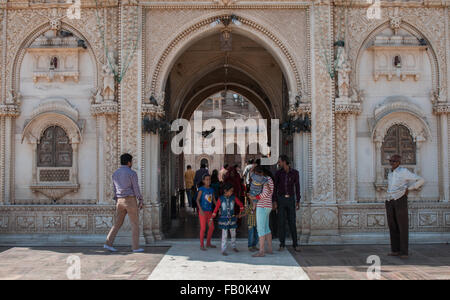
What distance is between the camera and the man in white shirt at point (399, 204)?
795 centimetres

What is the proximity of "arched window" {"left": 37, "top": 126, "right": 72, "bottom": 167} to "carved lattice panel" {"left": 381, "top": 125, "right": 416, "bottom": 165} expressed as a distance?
7287 mm

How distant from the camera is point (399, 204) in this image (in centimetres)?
806

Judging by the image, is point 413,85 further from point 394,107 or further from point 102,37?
point 102,37

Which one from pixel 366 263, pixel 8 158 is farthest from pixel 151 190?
pixel 366 263

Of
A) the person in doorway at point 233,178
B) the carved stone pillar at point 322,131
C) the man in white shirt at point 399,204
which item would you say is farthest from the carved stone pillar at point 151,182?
the man in white shirt at point 399,204

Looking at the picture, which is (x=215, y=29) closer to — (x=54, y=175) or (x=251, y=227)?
(x=251, y=227)

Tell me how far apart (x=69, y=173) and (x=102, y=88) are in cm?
210

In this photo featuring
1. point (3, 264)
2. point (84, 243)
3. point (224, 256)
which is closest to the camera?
point (3, 264)

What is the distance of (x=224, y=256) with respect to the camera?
26.9 ft

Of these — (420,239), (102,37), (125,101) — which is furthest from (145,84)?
(420,239)

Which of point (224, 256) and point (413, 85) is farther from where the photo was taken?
point (413, 85)

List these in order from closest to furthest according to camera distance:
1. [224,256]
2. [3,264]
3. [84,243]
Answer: [3,264] < [224,256] < [84,243]

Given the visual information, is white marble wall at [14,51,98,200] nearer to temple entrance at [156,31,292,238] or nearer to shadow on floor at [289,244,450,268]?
temple entrance at [156,31,292,238]

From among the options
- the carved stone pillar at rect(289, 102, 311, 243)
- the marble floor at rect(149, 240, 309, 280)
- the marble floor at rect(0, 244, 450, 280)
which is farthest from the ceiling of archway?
the marble floor at rect(149, 240, 309, 280)
